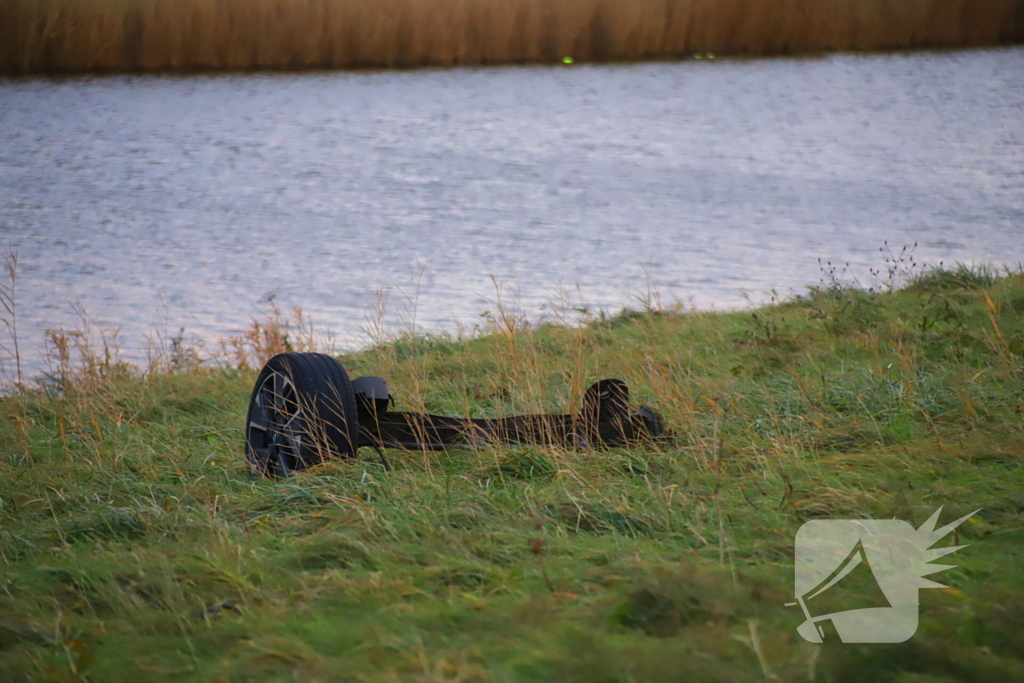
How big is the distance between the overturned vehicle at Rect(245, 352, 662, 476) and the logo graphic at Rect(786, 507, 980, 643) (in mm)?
1697

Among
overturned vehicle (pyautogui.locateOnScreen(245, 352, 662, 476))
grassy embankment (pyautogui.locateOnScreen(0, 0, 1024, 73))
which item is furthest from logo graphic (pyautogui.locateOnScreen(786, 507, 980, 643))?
grassy embankment (pyautogui.locateOnScreen(0, 0, 1024, 73))

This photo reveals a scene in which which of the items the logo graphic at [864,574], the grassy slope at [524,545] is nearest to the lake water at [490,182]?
the grassy slope at [524,545]

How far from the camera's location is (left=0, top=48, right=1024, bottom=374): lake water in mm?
12961

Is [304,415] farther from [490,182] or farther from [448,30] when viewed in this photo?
[448,30]

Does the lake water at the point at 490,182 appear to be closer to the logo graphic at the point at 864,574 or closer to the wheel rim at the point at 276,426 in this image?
the wheel rim at the point at 276,426

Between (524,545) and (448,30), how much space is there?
21395mm

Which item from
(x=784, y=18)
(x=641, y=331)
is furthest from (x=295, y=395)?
(x=784, y=18)

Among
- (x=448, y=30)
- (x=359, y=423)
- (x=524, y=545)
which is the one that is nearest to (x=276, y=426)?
(x=359, y=423)

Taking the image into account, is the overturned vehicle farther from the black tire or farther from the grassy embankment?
the grassy embankment

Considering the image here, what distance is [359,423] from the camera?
5.09 m

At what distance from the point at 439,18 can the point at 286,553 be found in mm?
21389

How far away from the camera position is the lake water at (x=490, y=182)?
12961 mm

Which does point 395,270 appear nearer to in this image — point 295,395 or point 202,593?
point 295,395

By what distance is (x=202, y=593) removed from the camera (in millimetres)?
3094
